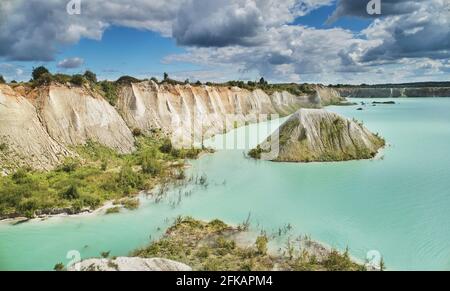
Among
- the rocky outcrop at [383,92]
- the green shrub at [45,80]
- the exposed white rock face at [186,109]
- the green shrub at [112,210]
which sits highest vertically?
the rocky outcrop at [383,92]

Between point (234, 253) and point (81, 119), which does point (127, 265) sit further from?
point (81, 119)

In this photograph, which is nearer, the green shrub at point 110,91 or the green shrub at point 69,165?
the green shrub at point 69,165

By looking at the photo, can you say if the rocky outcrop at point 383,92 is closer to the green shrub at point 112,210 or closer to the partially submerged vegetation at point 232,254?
the green shrub at point 112,210

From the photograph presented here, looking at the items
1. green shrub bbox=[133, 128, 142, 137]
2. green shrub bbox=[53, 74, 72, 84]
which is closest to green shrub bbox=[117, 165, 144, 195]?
green shrub bbox=[133, 128, 142, 137]

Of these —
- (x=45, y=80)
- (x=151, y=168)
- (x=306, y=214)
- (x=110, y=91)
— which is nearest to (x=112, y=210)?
(x=151, y=168)

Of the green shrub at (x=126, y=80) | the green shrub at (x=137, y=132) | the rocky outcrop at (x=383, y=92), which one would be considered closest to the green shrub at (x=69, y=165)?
the green shrub at (x=137, y=132)
